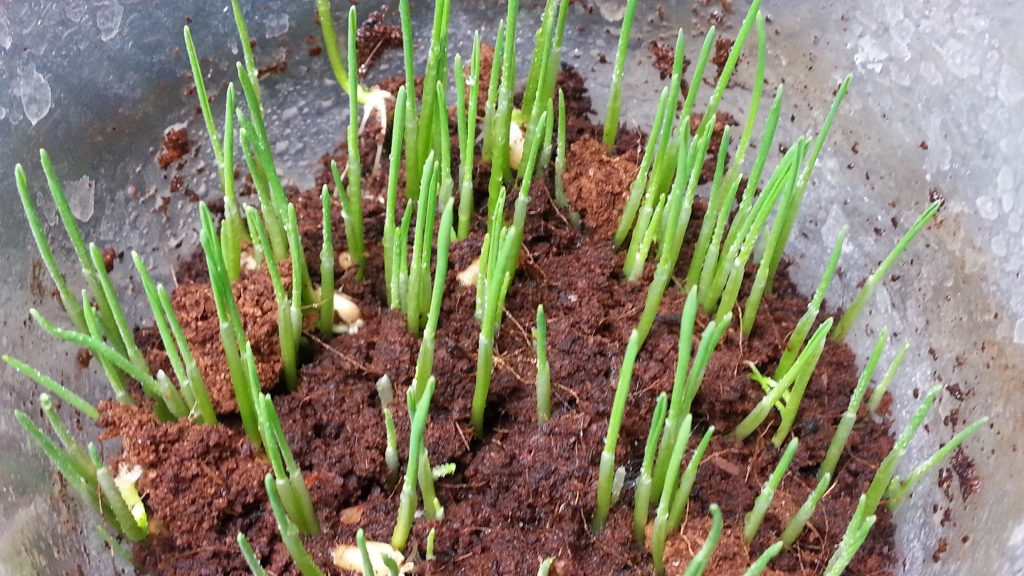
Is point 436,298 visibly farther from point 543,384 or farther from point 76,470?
point 76,470

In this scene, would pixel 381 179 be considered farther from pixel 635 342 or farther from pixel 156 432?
pixel 635 342

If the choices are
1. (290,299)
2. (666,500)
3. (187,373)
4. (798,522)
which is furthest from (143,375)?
(798,522)

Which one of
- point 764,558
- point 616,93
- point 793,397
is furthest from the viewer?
point 616,93

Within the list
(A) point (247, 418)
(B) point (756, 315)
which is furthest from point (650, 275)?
(A) point (247, 418)

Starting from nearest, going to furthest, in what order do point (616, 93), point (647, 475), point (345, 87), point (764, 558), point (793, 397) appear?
point (764, 558), point (647, 475), point (793, 397), point (616, 93), point (345, 87)

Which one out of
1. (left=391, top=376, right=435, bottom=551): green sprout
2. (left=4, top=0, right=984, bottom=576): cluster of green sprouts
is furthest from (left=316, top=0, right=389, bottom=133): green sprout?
(left=391, top=376, right=435, bottom=551): green sprout

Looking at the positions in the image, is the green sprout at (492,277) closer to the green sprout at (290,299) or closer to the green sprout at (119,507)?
the green sprout at (290,299)

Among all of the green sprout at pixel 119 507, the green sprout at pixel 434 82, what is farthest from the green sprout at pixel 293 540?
the green sprout at pixel 434 82
